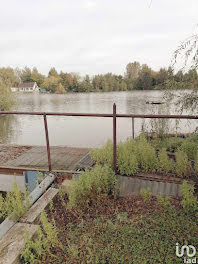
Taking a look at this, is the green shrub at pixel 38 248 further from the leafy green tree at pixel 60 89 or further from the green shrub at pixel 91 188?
the leafy green tree at pixel 60 89

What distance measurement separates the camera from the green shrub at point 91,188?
2469 mm

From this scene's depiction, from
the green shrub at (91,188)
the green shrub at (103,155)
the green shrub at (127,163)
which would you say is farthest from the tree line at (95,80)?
the green shrub at (91,188)

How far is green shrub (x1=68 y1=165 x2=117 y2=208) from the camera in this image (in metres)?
2.47

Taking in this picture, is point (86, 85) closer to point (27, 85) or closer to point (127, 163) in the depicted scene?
point (27, 85)

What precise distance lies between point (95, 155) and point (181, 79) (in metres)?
2.35

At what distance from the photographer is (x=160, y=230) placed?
1979 mm

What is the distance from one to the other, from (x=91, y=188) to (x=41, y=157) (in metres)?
2.60

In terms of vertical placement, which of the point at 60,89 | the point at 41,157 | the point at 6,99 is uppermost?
the point at 60,89

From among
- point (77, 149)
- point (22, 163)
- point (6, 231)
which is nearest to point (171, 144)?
point (77, 149)

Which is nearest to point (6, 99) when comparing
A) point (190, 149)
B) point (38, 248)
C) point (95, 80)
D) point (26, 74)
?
point (190, 149)

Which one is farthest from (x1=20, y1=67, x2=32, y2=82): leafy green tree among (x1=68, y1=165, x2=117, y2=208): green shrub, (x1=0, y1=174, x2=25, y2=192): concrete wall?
(x1=68, y1=165, x2=117, y2=208): green shrub

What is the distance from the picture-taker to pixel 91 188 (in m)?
2.51

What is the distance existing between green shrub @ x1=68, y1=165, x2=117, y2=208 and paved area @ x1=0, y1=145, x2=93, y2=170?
3.35ft

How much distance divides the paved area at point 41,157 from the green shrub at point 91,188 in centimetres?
102
